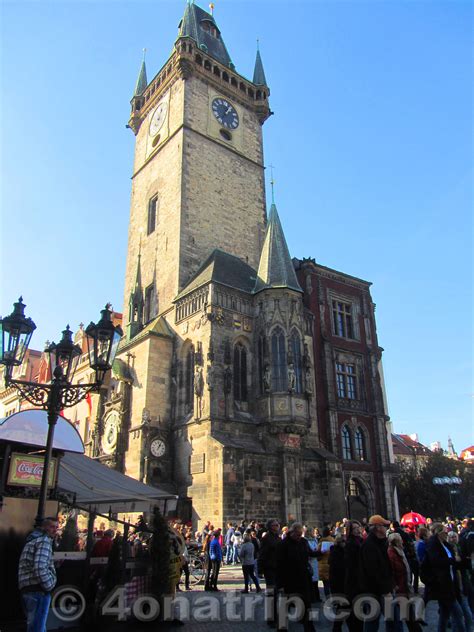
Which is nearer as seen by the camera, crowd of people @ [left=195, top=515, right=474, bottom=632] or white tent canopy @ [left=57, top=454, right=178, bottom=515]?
crowd of people @ [left=195, top=515, right=474, bottom=632]

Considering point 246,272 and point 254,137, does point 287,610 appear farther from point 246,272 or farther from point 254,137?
point 254,137

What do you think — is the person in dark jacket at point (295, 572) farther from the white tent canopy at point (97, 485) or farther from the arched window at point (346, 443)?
the arched window at point (346, 443)

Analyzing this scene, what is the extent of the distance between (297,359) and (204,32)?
27.6 metres

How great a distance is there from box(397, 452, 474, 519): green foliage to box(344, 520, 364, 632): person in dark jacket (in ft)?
109

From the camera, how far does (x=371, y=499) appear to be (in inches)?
1096

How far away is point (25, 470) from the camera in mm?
8570

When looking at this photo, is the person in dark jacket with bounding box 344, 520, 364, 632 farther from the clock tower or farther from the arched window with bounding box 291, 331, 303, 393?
the clock tower

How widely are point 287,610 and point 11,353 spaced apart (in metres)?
5.74

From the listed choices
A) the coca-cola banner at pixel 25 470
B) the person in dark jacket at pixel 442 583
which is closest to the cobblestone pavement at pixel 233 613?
the person in dark jacket at pixel 442 583

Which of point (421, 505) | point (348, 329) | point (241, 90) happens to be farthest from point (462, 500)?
point (241, 90)

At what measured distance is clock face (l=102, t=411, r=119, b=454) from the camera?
2458 cm

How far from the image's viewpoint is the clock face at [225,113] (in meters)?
33.4

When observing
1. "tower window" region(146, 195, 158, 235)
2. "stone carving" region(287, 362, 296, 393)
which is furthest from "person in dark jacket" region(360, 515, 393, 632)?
"tower window" region(146, 195, 158, 235)

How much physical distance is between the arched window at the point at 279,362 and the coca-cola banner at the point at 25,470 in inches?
586
